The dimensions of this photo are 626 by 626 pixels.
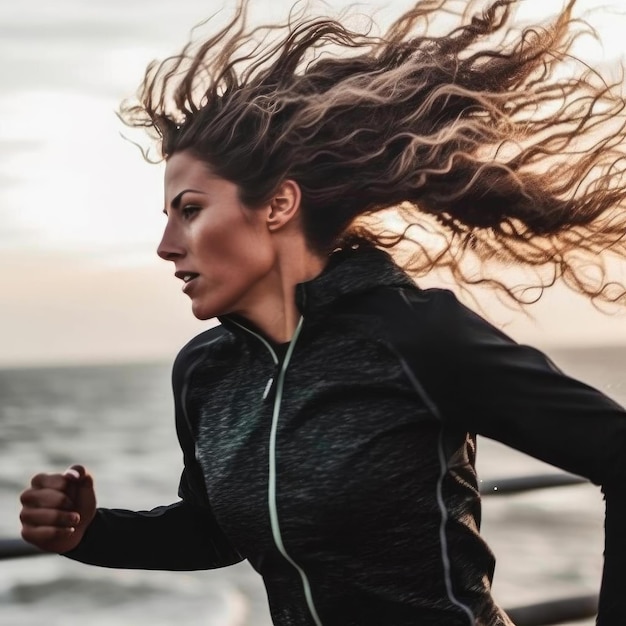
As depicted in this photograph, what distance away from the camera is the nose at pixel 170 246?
184 centimetres

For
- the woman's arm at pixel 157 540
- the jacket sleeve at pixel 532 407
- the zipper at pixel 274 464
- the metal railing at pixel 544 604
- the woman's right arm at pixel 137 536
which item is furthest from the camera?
the metal railing at pixel 544 604

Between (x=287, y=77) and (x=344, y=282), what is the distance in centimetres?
38

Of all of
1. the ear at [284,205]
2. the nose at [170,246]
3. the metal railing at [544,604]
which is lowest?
the metal railing at [544,604]

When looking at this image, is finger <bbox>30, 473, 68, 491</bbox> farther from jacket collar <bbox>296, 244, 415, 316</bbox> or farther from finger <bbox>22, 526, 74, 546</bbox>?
jacket collar <bbox>296, 244, 415, 316</bbox>

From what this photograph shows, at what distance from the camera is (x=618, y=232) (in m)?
2.08

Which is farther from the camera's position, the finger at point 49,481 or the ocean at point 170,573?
the ocean at point 170,573

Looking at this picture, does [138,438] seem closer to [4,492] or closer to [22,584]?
[4,492]

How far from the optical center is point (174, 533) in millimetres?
2137

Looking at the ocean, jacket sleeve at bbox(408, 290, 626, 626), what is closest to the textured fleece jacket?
jacket sleeve at bbox(408, 290, 626, 626)

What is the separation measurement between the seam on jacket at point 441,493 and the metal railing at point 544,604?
3.19 ft

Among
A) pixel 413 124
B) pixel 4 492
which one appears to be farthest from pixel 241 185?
pixel 4 492

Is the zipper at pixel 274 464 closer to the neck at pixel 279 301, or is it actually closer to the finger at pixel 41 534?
the neck at pixel 279 301

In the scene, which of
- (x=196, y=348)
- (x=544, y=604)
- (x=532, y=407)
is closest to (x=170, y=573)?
(x=544, y=604)

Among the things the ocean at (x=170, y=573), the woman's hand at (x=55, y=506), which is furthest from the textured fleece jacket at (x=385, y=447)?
the ocean at (x=170, y=573)
